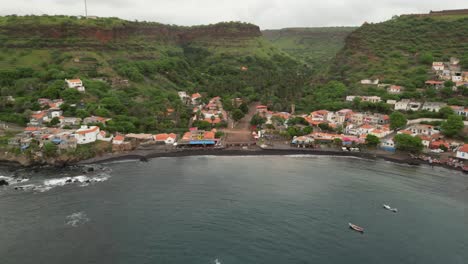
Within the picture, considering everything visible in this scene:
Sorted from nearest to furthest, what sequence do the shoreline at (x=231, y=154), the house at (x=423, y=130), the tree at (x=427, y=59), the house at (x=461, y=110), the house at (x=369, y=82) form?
the shoreline at (x=231, y=154), the house at (x=423, y=130), the house at (x=461, y=110), the house at (x=369, y=82), the tree at (x=427, y=59)

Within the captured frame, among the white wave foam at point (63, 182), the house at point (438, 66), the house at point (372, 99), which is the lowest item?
the white wave foam at point (63, 182)

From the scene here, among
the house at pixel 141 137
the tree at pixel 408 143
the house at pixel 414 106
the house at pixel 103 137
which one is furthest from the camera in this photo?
the house at pixel 414 106

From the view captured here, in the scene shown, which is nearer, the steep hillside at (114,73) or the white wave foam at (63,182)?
the white wave foam at (63,182)

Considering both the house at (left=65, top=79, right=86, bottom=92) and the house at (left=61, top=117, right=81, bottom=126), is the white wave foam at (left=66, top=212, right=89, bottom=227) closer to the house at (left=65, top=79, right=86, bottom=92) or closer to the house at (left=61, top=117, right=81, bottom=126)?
the house at (left=61, top=117, right=81, bottom=126)

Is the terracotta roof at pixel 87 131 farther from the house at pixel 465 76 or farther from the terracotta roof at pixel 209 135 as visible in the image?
the house at pixel 465 76

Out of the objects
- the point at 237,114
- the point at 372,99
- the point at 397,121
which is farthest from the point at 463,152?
the point at 237,114

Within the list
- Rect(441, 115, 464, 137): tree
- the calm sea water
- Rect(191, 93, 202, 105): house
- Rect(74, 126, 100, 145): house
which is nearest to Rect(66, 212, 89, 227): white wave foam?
the calm sea water

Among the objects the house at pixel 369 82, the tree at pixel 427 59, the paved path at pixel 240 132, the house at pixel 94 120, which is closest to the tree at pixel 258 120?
the paved path at pixel 240 132

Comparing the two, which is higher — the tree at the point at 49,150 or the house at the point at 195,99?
the house at the point at 195,99
